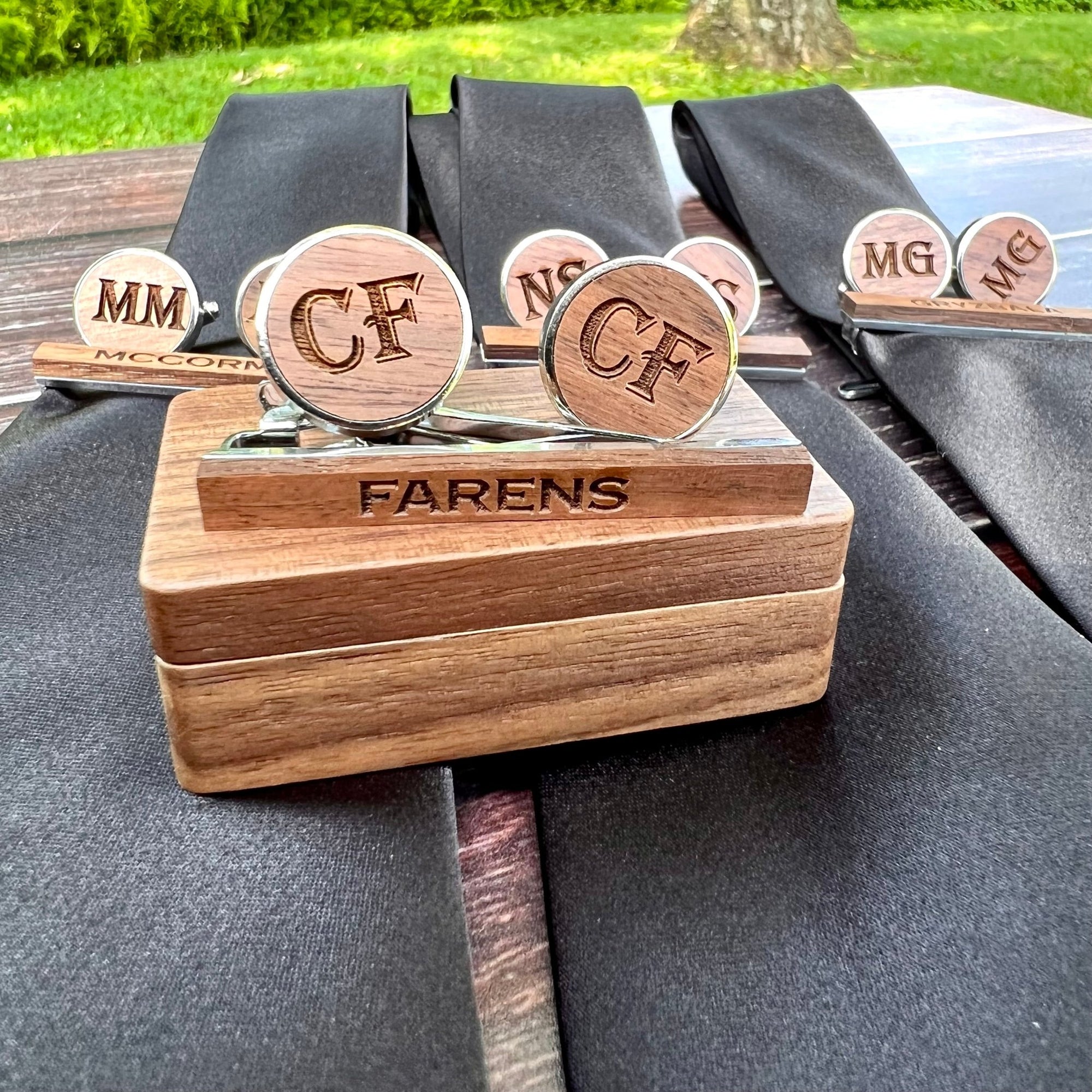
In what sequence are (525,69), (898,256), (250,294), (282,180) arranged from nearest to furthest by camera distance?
1. (250,294)
2. (898,256)
3. (282,180)
4. (525,69)

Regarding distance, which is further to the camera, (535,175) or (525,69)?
(525,69)

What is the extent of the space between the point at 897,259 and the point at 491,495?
0.60m

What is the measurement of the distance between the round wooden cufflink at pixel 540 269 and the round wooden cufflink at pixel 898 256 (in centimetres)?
27

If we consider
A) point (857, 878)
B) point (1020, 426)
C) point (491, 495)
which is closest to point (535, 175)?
point (1020, 426)

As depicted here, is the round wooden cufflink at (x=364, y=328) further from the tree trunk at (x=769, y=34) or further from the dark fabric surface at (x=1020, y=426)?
the tree trunk at (x=769, y=34)

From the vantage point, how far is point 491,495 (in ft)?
1.48

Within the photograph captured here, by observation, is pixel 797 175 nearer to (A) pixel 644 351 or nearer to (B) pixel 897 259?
(B) pixel 897 259

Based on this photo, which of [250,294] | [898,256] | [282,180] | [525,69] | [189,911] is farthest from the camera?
[525,69]

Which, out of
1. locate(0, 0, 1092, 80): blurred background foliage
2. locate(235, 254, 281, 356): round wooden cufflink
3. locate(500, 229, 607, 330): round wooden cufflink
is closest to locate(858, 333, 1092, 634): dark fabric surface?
locate(500, 229, 607, 330): round wooden cufflink

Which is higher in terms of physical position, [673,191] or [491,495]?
[491,495]

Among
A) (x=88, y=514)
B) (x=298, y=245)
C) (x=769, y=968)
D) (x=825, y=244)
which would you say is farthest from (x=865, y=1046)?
(x=825, y=244)

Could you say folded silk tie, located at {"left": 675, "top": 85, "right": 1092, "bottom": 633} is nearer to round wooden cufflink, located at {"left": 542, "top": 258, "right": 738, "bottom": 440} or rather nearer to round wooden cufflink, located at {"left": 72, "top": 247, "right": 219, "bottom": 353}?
round wooden cufflink, located at {"left": 542, "top": 258, "right": 738, "bottom": 440}

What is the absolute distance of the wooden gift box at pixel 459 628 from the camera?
16.4 inches

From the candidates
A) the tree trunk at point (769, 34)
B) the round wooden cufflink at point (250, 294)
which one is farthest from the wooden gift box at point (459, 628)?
the tree trunk at point (769, 34)
